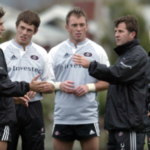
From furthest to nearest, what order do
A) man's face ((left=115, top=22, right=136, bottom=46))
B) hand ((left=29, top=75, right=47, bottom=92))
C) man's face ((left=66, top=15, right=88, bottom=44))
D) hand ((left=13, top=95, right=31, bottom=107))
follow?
man's face ((left=66, top=15, right=88, bottom=44)) → man's face ((left=115, top=22, right=136, bottom=46)) → hand ((left=13, top=95, right=31, bottom=107)) → hand ((left=29, top=75, right=47, bottom=92))

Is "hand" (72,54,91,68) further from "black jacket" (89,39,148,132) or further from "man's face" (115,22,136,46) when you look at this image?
"man's face" (115,22,136,46)

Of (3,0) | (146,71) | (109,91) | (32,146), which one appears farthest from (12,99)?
(3,0)

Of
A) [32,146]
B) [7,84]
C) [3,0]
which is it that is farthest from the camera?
[3,0]

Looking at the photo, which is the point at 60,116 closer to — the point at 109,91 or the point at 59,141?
the point at 59,141

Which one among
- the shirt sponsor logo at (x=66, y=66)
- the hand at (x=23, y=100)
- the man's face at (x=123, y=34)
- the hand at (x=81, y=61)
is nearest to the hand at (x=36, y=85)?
the hand at (x=23, y=100)

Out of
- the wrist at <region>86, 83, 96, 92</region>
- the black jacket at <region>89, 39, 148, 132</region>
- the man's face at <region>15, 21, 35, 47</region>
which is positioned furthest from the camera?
the wrist at <region>86, 83, 96, 92</region>

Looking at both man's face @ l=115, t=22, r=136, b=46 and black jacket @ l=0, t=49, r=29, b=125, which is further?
man's face @ l=115, t=22, r=136, b=46

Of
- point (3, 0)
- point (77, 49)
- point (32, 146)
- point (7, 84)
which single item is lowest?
point (32, 146)

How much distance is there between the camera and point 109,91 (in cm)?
668

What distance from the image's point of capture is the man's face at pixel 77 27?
23.8ft

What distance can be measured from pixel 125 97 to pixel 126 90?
0.10 m

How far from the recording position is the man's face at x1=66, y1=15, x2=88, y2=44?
7.26m

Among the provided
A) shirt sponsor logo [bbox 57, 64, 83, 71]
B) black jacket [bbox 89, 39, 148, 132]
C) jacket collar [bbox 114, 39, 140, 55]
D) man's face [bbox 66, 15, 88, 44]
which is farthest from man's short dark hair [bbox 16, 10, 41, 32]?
jacket collar [bbox 114, 39, 140, 55]

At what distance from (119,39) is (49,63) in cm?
119
